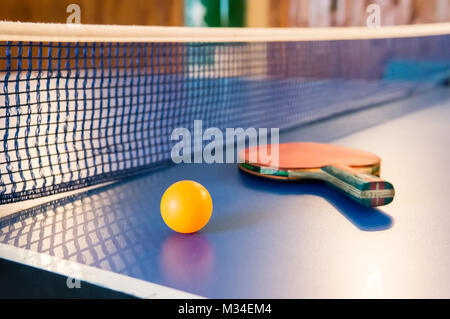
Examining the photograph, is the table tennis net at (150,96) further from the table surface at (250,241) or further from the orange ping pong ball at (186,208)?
the orange ping pong ball at (186,208)

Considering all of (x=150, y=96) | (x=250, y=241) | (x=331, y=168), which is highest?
(x=150, y=96)

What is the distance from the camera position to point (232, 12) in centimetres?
882

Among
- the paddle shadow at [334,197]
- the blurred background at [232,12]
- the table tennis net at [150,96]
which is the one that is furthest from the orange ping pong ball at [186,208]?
the blurred background at [232,12]

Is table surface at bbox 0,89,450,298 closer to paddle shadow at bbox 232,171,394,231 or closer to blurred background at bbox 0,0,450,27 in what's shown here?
paddle shadow at bbox 232,171,394,231

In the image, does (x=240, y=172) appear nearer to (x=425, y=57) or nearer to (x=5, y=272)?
(x=5, y=272)

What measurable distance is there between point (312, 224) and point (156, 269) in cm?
46

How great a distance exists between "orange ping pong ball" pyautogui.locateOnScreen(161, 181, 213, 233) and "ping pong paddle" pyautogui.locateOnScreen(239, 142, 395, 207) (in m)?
0.42

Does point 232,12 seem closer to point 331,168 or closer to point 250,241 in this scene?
point 331,168

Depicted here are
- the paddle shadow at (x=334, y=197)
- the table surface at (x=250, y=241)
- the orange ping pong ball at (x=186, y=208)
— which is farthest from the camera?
the paddle shadow at (x=334, y=197)

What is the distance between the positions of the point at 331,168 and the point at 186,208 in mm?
577

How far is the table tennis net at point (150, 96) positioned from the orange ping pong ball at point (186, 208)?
489 mm

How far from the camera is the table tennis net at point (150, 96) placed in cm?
178

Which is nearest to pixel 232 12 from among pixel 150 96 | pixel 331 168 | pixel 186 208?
pixel 150 96
